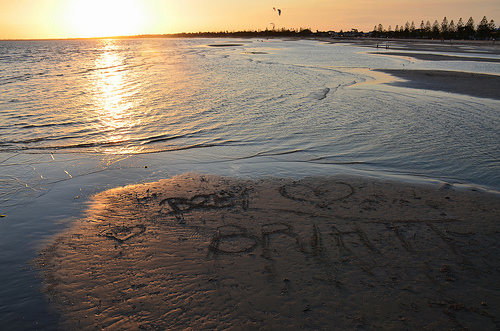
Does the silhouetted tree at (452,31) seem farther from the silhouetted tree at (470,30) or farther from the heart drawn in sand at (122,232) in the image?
the heart drawn in sand at (122,232)

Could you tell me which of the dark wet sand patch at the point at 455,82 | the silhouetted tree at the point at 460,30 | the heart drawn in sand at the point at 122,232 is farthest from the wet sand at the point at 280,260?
the silhouetted tree at the point at 460,30

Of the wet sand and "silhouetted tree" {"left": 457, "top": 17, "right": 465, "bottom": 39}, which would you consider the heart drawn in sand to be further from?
"silhouetted tree" {"left": 457, "top": 17, "right": 465, "bottom": 39}

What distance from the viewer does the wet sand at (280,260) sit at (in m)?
3.12

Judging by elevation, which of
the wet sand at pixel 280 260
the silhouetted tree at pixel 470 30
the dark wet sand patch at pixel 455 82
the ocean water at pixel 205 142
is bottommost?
the wet sand at pixel 280 260

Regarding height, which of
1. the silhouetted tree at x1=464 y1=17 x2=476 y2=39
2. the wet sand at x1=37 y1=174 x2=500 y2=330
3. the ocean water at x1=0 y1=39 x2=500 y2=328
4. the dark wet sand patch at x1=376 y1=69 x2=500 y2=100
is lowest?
the wet sand at x1=37 y1=174 x2=500 y2=330

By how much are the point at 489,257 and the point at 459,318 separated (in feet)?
4.39

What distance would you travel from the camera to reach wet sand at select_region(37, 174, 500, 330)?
3119 mm

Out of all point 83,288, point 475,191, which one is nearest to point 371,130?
point 475,191

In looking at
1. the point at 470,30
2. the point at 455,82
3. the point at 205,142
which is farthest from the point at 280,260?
the point at 470,30

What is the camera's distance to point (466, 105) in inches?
510

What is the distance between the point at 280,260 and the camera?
3.90 m

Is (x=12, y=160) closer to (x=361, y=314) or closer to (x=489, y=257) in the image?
(x=361, y=314)

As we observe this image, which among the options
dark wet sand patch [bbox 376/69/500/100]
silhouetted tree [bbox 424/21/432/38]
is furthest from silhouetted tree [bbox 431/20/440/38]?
dark wet sand patch [bbox 376/69/500/100]

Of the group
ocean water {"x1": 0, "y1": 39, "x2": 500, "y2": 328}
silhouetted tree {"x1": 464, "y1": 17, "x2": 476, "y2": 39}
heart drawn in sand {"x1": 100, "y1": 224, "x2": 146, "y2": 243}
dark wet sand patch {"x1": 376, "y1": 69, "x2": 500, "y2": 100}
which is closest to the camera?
heart drawn in sand {"x1": 100, "y1": 224, "x2": 146, "y2": 243}
